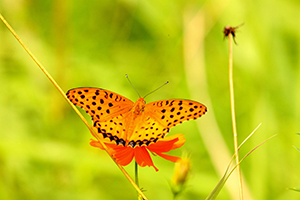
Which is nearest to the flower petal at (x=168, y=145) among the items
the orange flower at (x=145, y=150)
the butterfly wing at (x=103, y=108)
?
the orange flower at (x=145, y=150)

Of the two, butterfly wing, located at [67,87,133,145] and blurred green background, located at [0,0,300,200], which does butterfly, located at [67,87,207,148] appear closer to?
butterfly wing, located at [67,87,133,145]

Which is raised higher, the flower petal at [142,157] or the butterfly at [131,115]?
the butterfly at [131,115]

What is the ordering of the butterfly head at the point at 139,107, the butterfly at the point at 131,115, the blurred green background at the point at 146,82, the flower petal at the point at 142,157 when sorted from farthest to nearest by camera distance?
the blurred green background at the point at 146,82
the butterfly head at the point at 139,107
the butterfly at the point at 131,115
the flower petal at the point at 142,157

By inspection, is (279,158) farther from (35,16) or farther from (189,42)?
(35,16)

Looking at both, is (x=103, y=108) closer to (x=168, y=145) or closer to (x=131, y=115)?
(x=131, y=115)

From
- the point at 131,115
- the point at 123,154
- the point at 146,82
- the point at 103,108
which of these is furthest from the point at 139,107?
the point at 146,82

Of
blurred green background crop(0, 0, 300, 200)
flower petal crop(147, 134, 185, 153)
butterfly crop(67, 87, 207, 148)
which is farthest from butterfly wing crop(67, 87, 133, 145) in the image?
blurred green background crop(0, 0, 300, 200)

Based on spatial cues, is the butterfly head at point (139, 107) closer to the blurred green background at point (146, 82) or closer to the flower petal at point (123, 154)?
the flower petal at point (123, 154)
